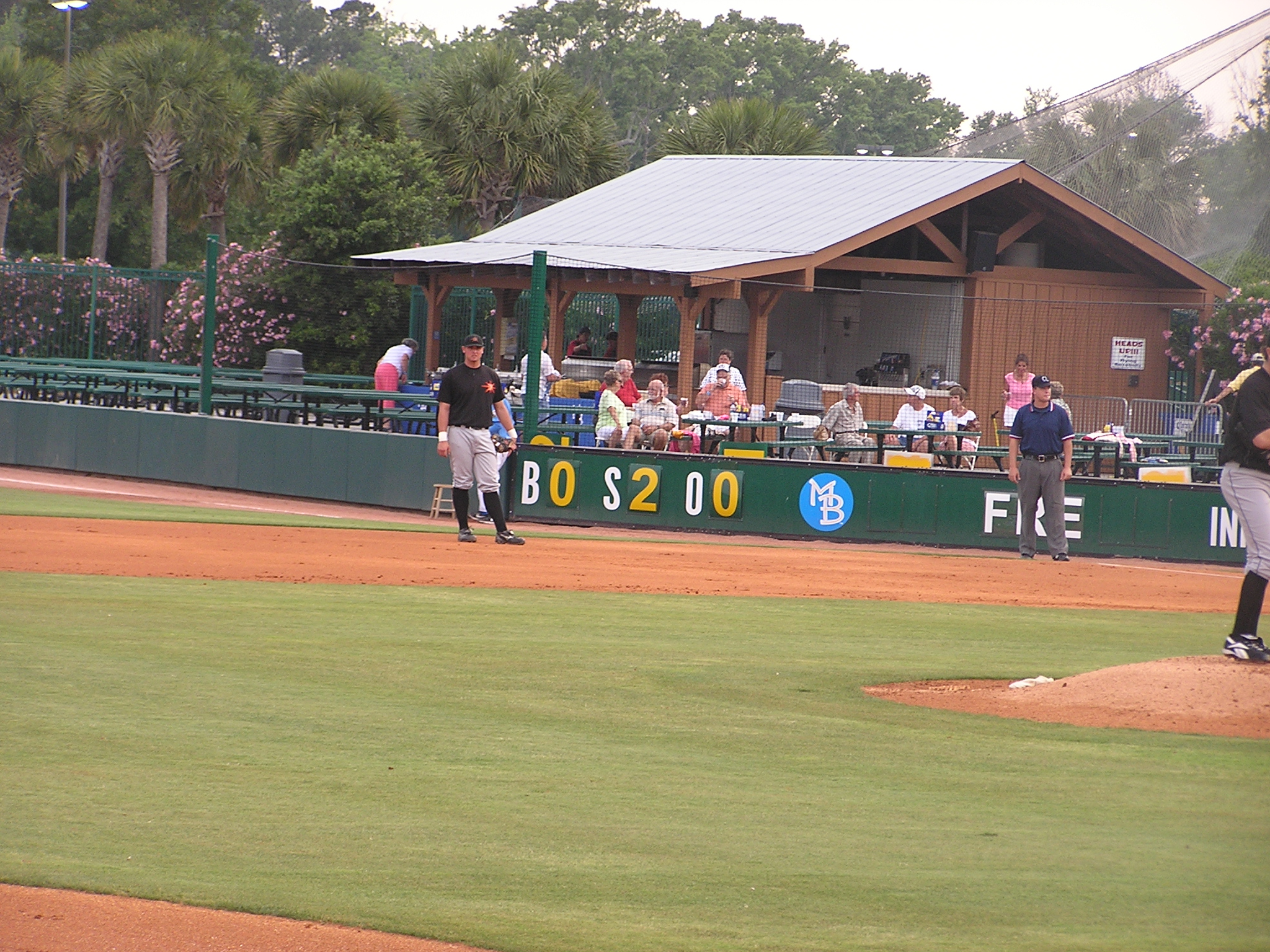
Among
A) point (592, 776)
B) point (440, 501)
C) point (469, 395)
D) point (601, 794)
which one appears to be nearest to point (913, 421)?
point (440, 501)

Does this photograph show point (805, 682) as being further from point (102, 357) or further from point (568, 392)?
point (102, 357)

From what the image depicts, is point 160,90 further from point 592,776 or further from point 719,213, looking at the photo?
point 592,776

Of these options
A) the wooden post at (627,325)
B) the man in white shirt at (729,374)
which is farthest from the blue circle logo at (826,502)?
the wooden post at (627,325)

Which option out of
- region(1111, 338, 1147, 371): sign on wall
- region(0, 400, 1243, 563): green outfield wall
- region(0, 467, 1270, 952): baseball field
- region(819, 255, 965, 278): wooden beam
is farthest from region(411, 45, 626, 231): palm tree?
region(0, 467, 1270, 952): baseball field

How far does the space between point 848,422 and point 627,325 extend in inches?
281

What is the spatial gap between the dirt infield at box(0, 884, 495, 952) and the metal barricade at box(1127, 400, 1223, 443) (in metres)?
16.7

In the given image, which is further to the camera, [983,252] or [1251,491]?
[983,252]

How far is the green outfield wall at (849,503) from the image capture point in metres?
17.0

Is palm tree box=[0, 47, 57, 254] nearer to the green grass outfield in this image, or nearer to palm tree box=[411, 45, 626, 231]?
palm tree box=[411, 45, 626, 231]

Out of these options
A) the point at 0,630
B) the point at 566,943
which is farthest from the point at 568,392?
the point at 566,943

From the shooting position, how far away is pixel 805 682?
8539 mm

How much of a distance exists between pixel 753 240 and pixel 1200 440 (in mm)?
8034

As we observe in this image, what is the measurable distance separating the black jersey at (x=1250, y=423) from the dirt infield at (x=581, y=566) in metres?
4.12

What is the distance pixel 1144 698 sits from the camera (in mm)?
7836
